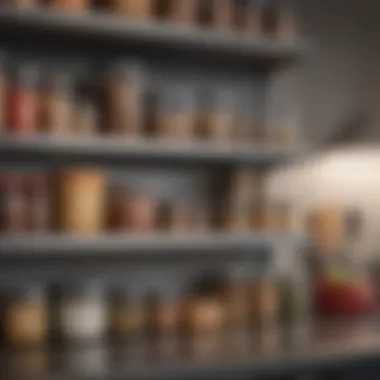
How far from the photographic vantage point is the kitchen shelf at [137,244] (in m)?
2.56

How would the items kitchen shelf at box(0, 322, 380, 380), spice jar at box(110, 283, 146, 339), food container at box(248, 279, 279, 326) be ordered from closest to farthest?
kitchen shelf at box(0, 322, 380, 380) → spice jar at box(110, 283, 146, 339) → food container at box(248, 279, 279, 326)

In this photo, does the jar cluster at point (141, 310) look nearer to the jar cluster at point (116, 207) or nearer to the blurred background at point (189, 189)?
the blurred background at point (189, 189)

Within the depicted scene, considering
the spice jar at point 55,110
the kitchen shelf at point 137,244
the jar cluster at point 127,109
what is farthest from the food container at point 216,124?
the spice jar at point 55,110

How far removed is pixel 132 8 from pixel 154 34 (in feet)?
0.34

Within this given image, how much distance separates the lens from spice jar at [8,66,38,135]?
2.58 meters

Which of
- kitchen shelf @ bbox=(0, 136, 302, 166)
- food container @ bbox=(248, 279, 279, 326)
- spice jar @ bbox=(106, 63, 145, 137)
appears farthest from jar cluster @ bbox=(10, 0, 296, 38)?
food container @ bbox=(248, 279, 279, 326)

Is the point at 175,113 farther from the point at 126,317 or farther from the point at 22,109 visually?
the point at 126,317

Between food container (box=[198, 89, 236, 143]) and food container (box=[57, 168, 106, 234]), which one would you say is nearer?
food container (box=[57, 168, 106, 234])

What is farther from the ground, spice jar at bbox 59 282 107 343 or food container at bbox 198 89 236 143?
food container at bbox 198 89 236 143

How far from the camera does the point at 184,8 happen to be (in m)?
2.88

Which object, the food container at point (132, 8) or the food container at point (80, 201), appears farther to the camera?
the food container at point (132, 8)

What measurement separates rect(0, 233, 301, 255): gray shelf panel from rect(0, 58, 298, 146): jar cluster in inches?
11.7

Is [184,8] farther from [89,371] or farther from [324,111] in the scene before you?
[89,371]

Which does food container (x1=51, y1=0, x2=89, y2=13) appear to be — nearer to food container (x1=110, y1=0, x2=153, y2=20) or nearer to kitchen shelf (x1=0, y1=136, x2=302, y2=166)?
food container (x1=110, y1=0, x2=153, y2=20)
